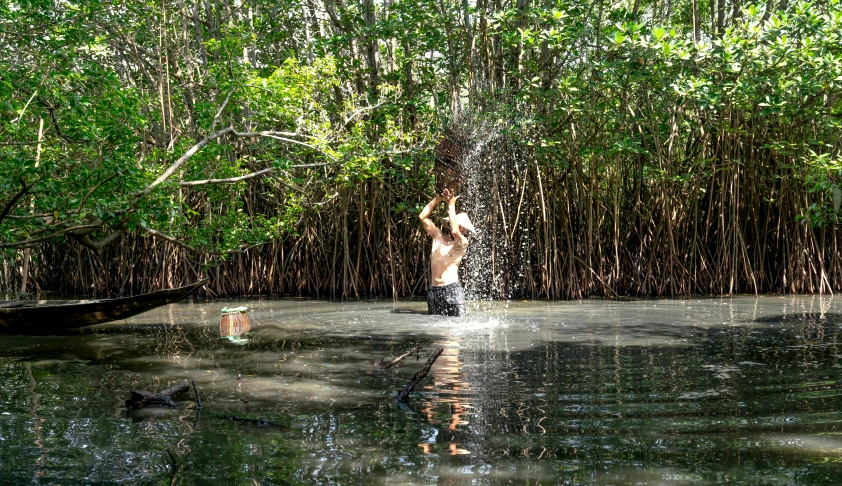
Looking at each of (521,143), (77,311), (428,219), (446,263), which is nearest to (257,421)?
(77,311)

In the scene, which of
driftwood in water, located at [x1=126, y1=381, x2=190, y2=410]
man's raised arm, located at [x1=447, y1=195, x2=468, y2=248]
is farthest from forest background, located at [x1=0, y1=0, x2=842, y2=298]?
driftwood in water, located at [x1=126, y1=381, x2=190, y2=410]

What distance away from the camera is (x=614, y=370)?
5117 millimetres

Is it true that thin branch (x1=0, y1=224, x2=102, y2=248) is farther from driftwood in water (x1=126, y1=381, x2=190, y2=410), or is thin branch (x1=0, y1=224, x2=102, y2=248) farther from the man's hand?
the man's hand

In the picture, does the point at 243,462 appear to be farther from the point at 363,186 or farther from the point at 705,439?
the point at 363,186

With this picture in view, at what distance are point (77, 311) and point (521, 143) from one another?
5795 millimetres

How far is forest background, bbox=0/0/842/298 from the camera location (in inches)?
366

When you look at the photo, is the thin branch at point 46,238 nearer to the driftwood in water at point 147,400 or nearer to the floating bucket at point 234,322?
the floating bucket at point 234,322

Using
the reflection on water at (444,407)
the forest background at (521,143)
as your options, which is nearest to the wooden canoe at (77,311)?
the reflection on water at (444,407)

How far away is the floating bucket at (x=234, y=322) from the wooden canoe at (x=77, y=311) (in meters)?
0.37

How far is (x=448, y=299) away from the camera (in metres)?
8.41

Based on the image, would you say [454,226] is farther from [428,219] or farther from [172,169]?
[172,169]

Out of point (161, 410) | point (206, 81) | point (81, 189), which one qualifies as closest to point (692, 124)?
point (206, 81)

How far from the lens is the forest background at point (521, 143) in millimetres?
9305

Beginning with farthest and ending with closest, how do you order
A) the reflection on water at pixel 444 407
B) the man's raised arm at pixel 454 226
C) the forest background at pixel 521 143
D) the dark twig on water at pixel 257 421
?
the forest background at pixel 521 143
the man's raised arm at pixel 454 226
the dark twig on water at pixel 257 421
the reflection on water at pixel 444 407
